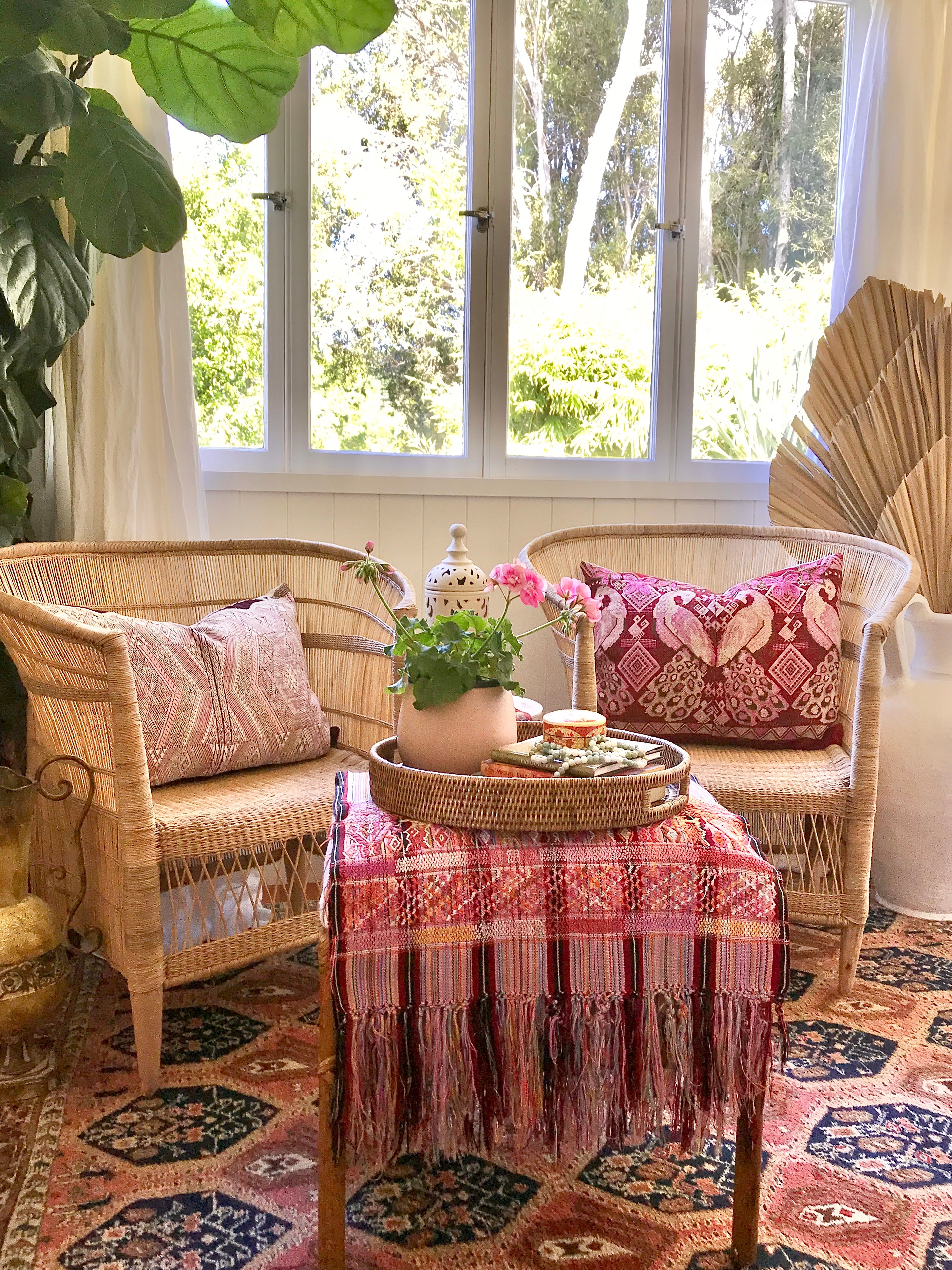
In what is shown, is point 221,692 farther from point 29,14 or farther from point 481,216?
point 481,216

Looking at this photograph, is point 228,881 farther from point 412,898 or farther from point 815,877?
point 815,877

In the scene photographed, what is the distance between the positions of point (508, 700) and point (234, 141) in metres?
1.34

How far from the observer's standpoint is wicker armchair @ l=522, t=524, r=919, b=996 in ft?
6.84

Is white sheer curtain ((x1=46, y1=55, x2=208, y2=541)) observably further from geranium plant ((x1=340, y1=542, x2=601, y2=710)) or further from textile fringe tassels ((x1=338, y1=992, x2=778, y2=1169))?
→ textile fringe tassels ((x1=338, y1=992, x2=778, y2=1169))

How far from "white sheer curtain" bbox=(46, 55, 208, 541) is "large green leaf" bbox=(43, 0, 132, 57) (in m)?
0.52

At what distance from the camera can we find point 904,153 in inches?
113

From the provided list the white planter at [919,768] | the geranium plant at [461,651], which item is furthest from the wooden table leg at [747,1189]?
the white planter at [919,768]

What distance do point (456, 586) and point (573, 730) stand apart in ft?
2.47

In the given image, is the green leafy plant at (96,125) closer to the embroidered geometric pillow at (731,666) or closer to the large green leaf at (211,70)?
the large green leaf at (211,70)

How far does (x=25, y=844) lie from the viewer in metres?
1.87

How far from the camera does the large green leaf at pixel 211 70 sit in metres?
2.16

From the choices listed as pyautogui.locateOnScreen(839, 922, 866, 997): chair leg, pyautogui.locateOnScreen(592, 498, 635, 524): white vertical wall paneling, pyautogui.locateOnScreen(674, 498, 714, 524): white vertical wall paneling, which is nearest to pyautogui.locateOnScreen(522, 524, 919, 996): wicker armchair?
pyautogui.locateOnScreen(839, 922, 866, 997): chair leg

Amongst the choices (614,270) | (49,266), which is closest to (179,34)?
(49,266)


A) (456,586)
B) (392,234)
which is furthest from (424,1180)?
(392,234)
